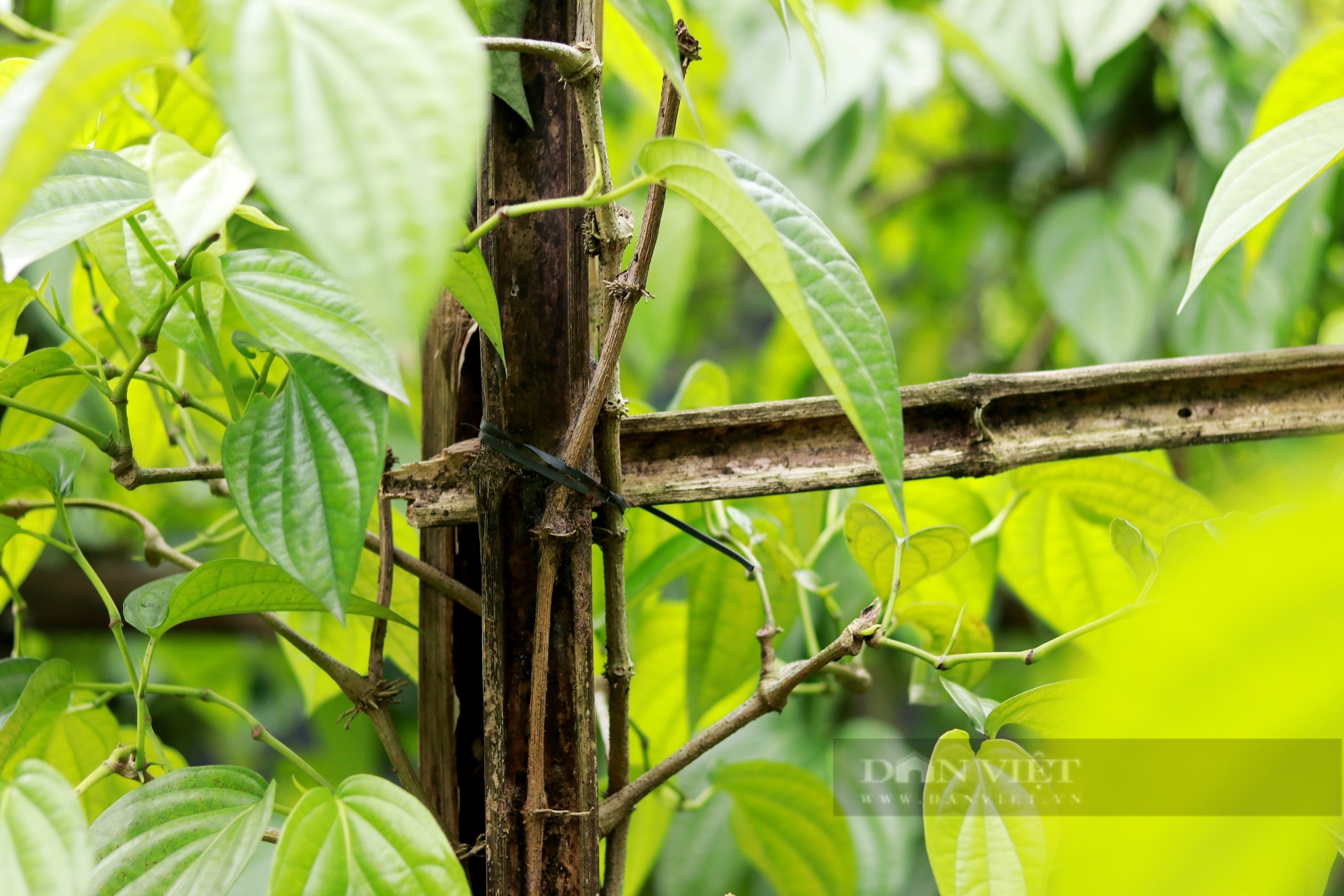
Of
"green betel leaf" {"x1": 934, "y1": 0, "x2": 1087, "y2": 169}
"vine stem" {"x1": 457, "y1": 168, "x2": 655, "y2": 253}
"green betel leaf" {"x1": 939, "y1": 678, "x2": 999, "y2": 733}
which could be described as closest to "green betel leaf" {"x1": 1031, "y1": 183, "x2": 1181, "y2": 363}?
"green betel leaf" {"x1": 934, "y1": 0, "x2": 1087, "y2": 169}

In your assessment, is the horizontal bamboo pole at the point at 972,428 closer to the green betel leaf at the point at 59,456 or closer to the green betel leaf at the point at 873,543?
the green betel leaf at the point at 873,543

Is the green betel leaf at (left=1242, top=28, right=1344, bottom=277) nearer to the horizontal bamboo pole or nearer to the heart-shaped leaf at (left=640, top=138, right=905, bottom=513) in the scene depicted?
the horizontal bamboo pole

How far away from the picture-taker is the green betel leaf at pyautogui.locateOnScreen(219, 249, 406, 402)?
20cm

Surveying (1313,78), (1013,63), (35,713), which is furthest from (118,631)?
(1013,63)

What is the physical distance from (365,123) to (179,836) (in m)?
0.18

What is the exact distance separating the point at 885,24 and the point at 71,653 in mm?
970

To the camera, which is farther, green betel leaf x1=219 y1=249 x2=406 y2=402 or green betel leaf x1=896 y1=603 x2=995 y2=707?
green betel leaf x1=896 y1=603 x2=995 y2=707

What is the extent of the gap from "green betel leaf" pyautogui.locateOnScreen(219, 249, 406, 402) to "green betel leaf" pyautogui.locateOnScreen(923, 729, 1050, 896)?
168 mm

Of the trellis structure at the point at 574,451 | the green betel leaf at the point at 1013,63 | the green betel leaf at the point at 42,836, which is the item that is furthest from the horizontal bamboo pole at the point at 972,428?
the green betel leaf at the point at 1013,63

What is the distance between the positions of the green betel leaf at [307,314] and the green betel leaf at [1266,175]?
0.18 m

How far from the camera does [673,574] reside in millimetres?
344

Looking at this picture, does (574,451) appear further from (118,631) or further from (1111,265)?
(1111,265)

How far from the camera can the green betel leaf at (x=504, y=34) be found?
8.9 inches

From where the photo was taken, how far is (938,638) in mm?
309
